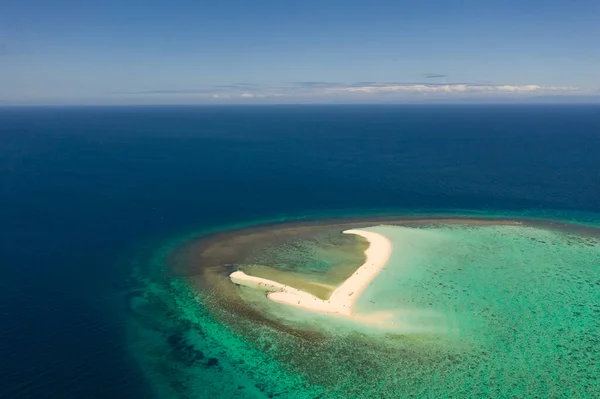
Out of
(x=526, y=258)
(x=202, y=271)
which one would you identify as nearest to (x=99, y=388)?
(x=202, y=271)

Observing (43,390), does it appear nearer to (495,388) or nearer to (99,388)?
(99,388)

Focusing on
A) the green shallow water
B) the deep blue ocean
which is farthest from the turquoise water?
the deep blue ocean

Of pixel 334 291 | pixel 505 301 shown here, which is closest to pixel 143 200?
pixel 334 291

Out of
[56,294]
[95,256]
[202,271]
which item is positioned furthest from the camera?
[95,256]

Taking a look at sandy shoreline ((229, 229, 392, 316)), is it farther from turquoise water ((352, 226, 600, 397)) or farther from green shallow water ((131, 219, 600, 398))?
turquoise water ((352, 226, 600, 397))

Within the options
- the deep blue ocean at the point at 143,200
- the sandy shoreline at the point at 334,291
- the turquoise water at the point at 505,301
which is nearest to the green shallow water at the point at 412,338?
the turquoise water at the point at 505,301

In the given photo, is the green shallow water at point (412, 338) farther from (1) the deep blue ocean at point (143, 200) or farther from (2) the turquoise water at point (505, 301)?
(1) the deep blue ocean at point (143, 200)

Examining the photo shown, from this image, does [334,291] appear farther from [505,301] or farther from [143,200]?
[143,200]
